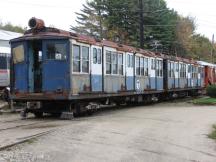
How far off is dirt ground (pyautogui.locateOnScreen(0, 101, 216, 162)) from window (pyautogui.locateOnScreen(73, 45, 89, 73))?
291cm

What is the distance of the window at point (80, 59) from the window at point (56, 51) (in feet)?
1.41

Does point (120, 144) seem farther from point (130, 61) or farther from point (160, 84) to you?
point (160, 84)

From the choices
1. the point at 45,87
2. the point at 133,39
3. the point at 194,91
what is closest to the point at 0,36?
the point at 194,91

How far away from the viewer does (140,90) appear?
Result: 2714 cm

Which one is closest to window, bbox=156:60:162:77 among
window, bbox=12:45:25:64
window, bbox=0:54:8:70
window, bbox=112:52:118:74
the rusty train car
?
the rusty train car

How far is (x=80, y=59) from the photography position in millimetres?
19250

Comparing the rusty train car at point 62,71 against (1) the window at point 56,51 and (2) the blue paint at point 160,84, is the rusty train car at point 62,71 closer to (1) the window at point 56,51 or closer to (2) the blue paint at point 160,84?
(1) the window at point 56,51

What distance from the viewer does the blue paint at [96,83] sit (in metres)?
20.4

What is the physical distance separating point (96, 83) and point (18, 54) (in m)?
3.31

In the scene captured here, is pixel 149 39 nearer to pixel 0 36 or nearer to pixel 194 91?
pixel 194 91

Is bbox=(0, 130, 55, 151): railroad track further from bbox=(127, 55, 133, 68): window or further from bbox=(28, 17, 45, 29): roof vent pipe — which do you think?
bbox=(127, 55, 133, 68): window

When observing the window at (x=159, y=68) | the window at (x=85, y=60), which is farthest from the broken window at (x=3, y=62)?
the window at (x=85, y=60)

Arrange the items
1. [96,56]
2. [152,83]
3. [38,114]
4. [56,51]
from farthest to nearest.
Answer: [152,83]
[96,56]
[38,114]
[56,51]

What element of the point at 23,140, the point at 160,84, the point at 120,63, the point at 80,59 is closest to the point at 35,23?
the point at 80,59
